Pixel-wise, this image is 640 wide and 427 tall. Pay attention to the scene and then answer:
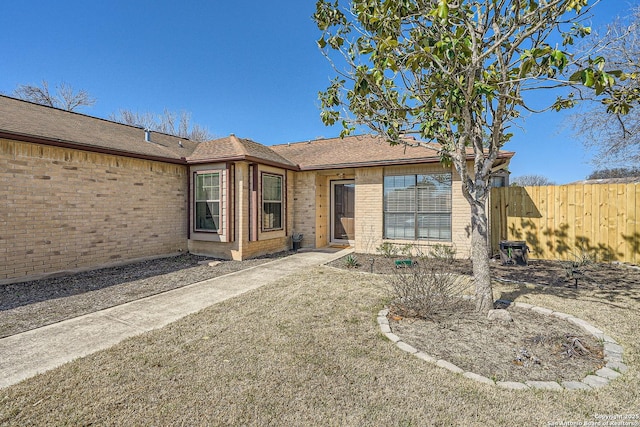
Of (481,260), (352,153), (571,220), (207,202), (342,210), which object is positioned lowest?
(481,260)

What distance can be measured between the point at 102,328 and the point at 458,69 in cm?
620

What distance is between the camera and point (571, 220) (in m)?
8.27

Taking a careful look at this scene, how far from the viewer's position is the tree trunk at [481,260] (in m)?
4.26

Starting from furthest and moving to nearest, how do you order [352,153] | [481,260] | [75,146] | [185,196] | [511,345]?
[352,153] < [185,196] < [75,146] < [481,260] < [511,345]

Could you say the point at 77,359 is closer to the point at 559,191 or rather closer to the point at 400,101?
the point at 400,101

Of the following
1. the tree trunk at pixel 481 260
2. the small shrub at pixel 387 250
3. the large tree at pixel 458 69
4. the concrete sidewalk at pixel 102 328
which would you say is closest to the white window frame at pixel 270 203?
the concrete sidewalk at pixel 102 328

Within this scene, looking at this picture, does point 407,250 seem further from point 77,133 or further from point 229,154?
point 77,133

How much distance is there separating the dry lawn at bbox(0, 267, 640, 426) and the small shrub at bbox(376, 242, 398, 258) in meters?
5.40

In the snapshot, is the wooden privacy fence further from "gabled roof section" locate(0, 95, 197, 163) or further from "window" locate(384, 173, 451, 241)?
"gabled roof section" locate(0, 95, 197, 163)

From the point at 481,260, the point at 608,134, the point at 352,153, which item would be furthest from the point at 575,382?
the point at 608,134

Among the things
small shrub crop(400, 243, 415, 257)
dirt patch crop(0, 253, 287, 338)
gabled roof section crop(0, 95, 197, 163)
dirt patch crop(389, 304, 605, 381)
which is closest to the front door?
small shrub crop(400, 243, 415, 257)

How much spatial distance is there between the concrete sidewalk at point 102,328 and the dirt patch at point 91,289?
14.0 inches

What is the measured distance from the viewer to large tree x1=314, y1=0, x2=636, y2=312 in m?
3.28

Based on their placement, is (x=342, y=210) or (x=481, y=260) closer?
(x=481, y=260)
